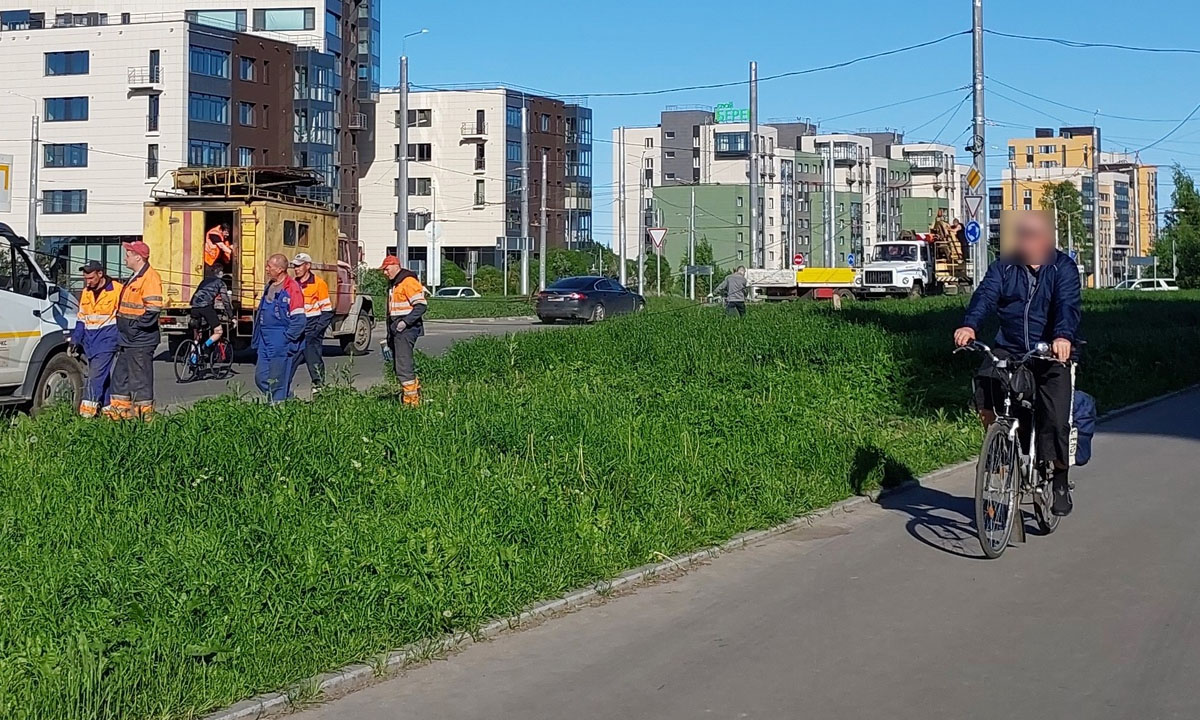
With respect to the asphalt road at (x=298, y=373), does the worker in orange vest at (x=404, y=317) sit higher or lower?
higher

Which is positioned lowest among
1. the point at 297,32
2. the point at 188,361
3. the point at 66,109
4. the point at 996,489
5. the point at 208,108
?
the point at 996,489

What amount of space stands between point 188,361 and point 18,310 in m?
7.86

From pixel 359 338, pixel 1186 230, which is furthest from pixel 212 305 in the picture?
pixel 1186 230

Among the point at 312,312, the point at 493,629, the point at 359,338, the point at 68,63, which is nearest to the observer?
the point at 493,629

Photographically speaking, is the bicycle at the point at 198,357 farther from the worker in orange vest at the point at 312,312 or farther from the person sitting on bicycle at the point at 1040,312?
the person sitting on bicycle at the point at 1040,312

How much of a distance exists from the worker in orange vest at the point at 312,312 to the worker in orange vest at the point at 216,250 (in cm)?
1099

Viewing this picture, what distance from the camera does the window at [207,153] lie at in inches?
3076

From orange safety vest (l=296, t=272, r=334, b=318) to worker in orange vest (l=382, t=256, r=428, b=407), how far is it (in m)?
0.79

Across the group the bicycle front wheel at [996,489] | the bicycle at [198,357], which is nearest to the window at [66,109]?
the bicycle at [198,357]

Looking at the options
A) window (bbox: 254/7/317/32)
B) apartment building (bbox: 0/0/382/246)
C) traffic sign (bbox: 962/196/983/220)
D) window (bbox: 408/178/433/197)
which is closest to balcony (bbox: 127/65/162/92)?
apartment building (bbox: 0/0/382/246)

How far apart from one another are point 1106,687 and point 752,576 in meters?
2.53

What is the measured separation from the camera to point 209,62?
258 ft

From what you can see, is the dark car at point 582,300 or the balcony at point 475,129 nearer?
the dark car at point 582,300

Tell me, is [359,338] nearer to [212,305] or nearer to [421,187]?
[212,305]
